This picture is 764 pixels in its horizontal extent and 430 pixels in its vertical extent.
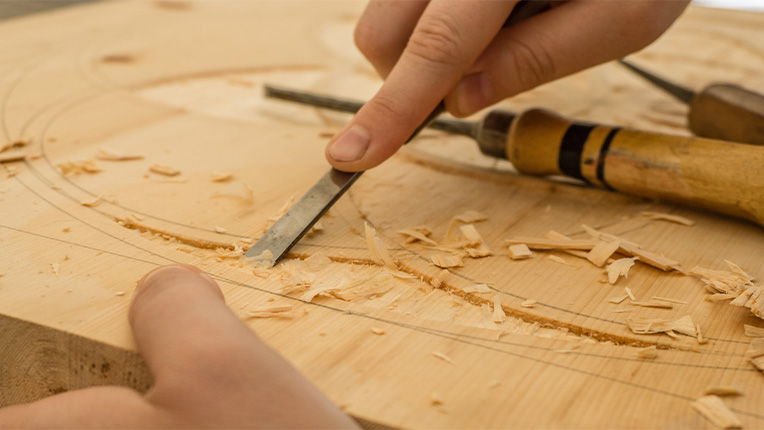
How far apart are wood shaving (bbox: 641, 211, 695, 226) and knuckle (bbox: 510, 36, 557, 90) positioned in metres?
0.41

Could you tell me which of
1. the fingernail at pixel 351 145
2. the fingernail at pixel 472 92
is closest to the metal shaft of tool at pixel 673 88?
the fingernail at pixel 472 92

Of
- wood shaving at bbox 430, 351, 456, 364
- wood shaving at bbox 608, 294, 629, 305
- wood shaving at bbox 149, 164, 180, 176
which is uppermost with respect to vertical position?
wood shaving at bbox 608, 294, 629, 305

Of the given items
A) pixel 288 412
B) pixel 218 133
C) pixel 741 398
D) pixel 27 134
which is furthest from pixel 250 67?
pixel 741 398

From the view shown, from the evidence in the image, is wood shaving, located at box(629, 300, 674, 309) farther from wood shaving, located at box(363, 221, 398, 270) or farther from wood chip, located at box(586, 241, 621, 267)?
wood shaving, located at box(363, 221, 398, 270)

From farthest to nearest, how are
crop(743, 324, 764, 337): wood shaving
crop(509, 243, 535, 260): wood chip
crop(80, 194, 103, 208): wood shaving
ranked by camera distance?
crop(80, 194, 103, 208): wood shaving < crop(509, 243, 535, 260): wood chip < crop(743, 324, 764, 337): wood shaving

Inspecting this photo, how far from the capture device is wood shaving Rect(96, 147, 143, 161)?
163 centimetres

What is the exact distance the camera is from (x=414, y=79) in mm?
1359

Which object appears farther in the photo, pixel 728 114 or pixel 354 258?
pixel 728 114

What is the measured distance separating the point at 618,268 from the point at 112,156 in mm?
1231

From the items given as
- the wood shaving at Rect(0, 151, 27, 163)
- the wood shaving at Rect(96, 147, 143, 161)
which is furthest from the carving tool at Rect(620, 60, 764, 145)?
the wood shaving at Rect(0, 151, 27, 163)

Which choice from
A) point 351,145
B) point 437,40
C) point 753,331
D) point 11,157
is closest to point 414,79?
point 437,40

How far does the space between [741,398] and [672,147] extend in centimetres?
65

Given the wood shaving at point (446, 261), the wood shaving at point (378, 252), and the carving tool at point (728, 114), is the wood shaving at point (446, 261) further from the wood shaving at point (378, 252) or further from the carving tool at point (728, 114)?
the carving tool at point (728, 114)

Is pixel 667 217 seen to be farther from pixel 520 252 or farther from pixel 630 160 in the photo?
pixel 520 252
